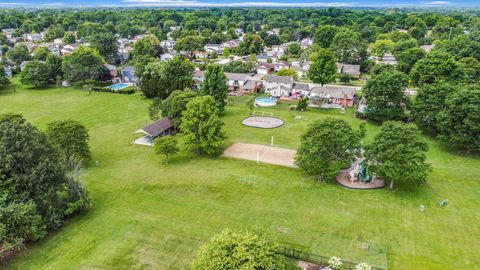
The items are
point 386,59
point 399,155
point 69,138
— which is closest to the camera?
point 399,155

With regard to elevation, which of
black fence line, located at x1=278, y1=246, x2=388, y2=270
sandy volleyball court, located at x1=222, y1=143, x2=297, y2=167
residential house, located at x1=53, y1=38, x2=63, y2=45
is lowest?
black fence line, located at x1=278, y1=246, x2=388, y2=270

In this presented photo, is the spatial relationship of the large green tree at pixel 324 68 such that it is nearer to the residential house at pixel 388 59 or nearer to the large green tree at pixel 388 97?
the large green tree at pixel 388 97

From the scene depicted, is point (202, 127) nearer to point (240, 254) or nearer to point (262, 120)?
point (262, 120)

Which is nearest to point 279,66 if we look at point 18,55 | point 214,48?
point 214,48

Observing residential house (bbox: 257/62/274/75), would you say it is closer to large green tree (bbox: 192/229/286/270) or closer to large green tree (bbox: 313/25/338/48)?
large green tree (bbox: 313/25/338/48)


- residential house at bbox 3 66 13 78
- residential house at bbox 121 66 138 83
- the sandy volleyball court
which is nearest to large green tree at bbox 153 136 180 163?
the sandy volleyball court

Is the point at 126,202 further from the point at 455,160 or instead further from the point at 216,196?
the point at 455,160

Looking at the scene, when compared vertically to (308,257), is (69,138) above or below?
above
